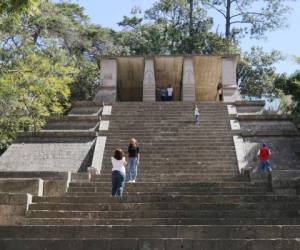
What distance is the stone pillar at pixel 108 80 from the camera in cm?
2538

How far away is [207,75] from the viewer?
27922mm

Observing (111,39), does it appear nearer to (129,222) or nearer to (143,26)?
(143,26)

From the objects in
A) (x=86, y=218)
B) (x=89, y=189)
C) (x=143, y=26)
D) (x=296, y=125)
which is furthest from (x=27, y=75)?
(x=143, y=26)

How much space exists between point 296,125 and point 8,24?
10.9 m

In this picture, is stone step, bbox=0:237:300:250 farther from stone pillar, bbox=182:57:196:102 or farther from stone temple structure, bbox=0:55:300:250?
stone pillar, bbox=182:57:196:102

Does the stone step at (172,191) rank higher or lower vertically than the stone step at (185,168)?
higher

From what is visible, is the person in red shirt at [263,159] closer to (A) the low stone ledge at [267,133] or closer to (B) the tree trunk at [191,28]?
(A) the low stone ledge at [267,133]

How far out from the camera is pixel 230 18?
3653cm

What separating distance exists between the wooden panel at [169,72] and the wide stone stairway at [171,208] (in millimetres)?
7742

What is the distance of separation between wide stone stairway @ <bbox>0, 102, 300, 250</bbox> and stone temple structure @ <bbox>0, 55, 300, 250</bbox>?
21 millimetres

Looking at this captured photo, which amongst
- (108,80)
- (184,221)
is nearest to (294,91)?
(108,80)

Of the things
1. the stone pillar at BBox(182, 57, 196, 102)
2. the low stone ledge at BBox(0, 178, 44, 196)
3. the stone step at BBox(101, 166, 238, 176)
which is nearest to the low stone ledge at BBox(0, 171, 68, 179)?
the low stone ledge at BBox(0, 178, 44, 196)

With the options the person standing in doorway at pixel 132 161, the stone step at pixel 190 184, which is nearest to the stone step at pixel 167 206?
the stone step at pixel 190 184

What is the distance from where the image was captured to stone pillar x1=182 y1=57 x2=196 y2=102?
25625 mm
